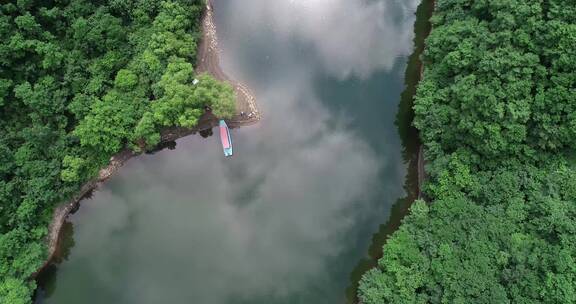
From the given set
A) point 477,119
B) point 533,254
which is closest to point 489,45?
point 477,119

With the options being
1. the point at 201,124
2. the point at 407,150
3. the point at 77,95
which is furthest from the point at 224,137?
the point at 407,150

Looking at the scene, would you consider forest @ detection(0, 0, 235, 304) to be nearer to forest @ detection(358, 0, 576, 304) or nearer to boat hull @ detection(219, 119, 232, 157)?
boat hull @ detection(219, 119, 232, 157)

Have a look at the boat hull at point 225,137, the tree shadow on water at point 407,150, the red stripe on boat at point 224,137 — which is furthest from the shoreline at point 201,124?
the tree shadow on water at point 407,150

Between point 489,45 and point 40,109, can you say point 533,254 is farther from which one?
point 40,109

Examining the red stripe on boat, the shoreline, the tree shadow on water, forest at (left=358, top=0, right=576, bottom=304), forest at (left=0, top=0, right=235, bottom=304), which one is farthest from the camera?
the red stripe on boat

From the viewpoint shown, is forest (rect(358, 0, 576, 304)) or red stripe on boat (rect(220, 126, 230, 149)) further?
red stripe on boat (rect(220, 126, 230, 149))

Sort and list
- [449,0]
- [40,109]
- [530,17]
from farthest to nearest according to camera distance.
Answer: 1. [449,0]
2. [40,109]
3. [530,17]

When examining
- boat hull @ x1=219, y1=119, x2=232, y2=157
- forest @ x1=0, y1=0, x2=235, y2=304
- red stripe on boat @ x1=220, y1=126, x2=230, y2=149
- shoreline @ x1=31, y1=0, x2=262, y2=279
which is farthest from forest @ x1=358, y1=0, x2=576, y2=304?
forest @ x1=0, y1=0, x2=235, y2=304
